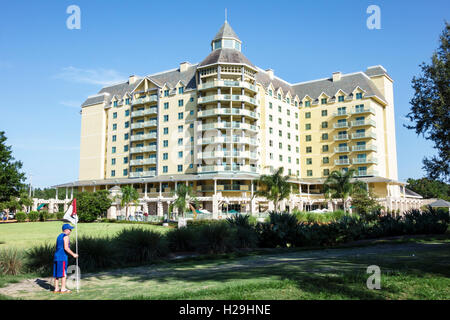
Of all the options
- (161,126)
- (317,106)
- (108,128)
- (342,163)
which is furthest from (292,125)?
(108,128)

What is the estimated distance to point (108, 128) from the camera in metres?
77.9

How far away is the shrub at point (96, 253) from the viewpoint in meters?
12.9

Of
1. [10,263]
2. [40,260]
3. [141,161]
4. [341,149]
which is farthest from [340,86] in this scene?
[10,263]

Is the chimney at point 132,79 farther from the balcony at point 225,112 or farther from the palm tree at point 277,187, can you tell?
the palm tree at point 277,187

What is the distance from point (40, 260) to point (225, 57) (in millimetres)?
56535

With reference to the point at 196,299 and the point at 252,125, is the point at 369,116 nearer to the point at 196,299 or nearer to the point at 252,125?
the point at 252,125

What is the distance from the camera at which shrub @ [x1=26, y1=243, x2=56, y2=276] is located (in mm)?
12143

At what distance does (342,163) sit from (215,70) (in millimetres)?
28216

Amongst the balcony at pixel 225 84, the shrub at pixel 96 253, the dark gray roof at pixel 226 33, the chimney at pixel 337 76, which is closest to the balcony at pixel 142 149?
the balcony at pixel 225 84

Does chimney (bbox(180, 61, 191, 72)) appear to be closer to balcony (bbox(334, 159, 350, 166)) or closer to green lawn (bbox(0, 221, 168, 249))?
balcony (bbox(334, 159, 350, 166))

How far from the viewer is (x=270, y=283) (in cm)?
843

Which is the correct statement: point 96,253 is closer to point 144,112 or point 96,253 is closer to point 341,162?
point 144,112

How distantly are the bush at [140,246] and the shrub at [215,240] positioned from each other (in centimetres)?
194
